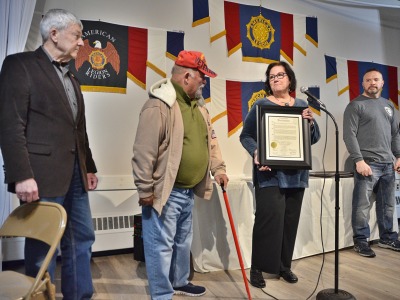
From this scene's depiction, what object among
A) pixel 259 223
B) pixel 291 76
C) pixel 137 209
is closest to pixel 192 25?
pixel 291 76

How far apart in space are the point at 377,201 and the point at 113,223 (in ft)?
8.30

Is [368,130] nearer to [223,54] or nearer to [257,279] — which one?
[223,54]

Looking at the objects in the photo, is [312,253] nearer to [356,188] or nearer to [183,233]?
[356,188]

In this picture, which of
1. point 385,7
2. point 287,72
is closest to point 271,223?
point 287,72

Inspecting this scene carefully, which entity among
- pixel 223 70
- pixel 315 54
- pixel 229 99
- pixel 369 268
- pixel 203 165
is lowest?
pixel 369 268

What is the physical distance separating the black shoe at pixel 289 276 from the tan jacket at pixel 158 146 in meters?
1.18

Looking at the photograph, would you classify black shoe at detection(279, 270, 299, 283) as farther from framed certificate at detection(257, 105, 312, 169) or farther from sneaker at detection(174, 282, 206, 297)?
framed certificate at detection(257, 105, 312, 169)

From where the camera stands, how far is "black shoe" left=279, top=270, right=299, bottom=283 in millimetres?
2439

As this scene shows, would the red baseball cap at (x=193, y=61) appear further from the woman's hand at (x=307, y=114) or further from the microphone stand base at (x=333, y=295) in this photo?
the microphone stand base at (x=333, y=295)

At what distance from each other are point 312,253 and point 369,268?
0.46 m

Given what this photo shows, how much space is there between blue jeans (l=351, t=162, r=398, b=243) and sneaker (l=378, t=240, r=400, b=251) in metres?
0.04

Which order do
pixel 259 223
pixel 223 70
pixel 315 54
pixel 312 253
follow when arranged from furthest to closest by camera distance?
pixel 315 54
pixel 223 70
pixel 312 253
pixel 259 223

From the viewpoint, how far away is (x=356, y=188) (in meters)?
3.23

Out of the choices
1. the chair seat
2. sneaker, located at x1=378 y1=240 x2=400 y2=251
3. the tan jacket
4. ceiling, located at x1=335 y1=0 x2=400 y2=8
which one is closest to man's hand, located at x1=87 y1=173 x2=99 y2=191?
the tan jacket
